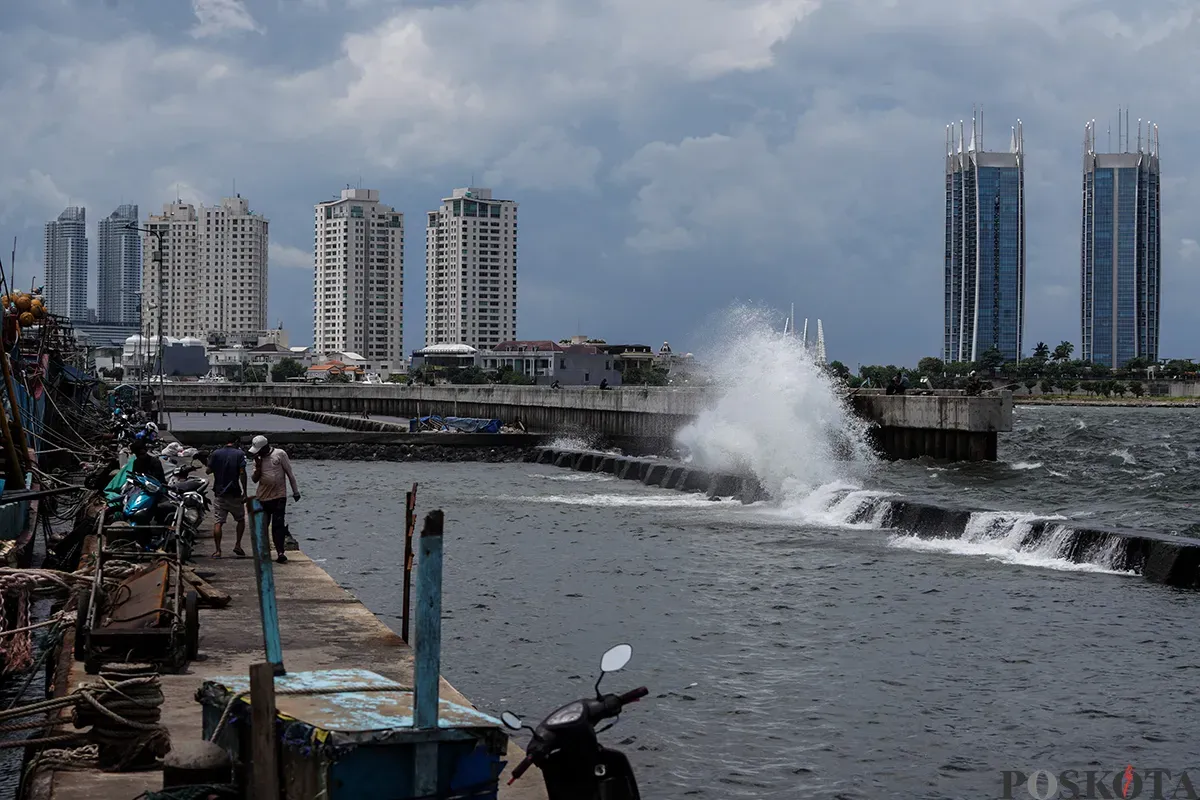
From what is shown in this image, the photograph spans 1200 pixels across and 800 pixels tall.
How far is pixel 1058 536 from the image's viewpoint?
22.8 metres

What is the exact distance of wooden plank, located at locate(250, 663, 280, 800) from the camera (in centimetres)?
651

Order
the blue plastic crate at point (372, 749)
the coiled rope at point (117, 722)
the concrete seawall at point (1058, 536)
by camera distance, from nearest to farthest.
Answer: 1. the blue plastic crate at point (372, 749)
2. the coiled rope at point (117, 722)
3. the concrete seawall at point (1058, 536)

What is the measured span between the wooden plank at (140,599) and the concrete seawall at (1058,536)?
1475 centimetres

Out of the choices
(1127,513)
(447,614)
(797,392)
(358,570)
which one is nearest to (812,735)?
(447,614)

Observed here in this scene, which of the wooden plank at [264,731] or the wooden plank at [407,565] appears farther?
the wooden plank at [407,565]

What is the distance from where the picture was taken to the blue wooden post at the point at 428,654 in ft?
21.3

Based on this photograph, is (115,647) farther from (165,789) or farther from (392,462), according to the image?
(392,462)

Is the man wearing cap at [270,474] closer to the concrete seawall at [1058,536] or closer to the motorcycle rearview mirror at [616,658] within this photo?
the motorcycle rearview mirror at [616,658]

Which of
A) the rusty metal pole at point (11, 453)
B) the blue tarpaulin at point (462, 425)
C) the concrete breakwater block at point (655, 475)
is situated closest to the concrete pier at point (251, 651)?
the rusty metal pole at point (11, 453)

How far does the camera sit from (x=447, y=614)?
711 inches

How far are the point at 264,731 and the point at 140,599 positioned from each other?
6135mm

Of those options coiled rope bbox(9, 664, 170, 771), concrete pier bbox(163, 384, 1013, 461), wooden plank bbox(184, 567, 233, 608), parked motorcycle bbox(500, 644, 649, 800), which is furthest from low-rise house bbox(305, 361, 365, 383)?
parked motorcycle bbox(500, 644, 649, 800)

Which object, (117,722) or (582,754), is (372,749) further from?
(117,722)

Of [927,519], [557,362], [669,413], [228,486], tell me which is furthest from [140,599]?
[557,362]
